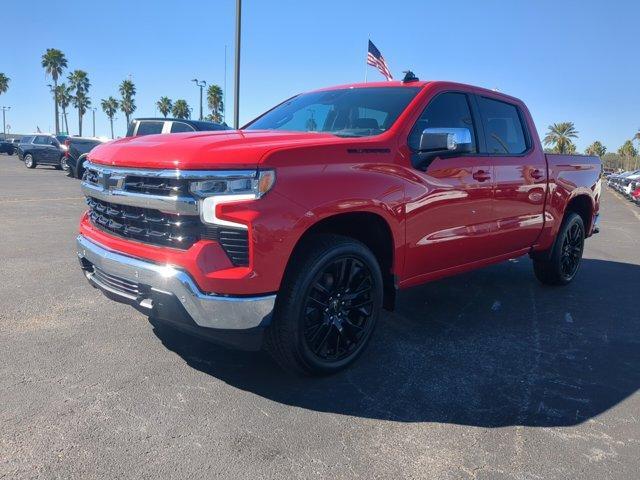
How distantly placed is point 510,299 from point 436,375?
230 centimetres

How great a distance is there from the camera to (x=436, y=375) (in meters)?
3.50

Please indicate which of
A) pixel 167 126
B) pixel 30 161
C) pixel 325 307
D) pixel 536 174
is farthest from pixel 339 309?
pixel 30 161

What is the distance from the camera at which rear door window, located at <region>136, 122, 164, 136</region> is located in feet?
42.1

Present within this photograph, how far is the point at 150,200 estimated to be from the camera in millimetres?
2967

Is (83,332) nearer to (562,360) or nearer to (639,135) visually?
(562,360)

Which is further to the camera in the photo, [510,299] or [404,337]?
[510,299]

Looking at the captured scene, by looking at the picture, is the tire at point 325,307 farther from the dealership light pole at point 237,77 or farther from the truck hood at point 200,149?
the dealership light pole at point 237,77

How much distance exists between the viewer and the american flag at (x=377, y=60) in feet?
37.8

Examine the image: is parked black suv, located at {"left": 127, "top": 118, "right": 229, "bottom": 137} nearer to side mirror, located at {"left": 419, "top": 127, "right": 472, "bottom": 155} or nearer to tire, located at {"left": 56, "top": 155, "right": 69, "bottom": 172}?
side mirror, located at {"left": 419, "top": 127, "right": 472, "bottom": 155}

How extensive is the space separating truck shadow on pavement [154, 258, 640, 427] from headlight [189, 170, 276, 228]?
1143 millimetres

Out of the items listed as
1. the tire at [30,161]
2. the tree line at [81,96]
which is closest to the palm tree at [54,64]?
the tree line at [81,96]

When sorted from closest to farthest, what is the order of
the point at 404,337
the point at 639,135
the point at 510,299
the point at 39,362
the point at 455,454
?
the point at 455,454 < the point at 39,362 < the point at 404,337 < the point at 510,299 < the point at 639,135

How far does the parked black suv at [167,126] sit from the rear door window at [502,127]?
8301 mm

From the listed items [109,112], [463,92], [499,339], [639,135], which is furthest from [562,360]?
[109,112]
